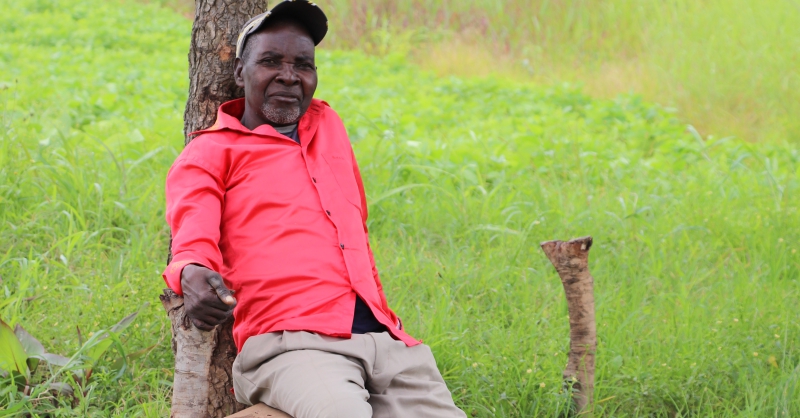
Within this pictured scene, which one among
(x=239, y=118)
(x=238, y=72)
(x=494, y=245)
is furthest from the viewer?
(x=494, y=245)

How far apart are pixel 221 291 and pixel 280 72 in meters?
0.86

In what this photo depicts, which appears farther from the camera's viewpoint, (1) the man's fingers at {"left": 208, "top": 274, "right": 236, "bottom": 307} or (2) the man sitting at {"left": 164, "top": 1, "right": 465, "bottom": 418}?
(2) the man sitting at {"left": 164, "top": 1, "right": 465, "bottom": 418}

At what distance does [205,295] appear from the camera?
1.92 meters

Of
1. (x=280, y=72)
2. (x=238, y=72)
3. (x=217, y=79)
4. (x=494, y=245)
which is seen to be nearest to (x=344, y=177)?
(x=280, y=72)

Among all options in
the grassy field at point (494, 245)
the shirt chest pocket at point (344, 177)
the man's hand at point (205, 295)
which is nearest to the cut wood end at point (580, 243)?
the grassy field at point (494, 245)

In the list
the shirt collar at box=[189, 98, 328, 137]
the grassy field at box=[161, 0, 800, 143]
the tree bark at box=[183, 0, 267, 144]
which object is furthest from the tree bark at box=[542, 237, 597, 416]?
the grassy field at box=[161, 0, 800, 143]

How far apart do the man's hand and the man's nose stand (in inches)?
29.9

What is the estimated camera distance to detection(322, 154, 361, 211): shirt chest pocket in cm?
253

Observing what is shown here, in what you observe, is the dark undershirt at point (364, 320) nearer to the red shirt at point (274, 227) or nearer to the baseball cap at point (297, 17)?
the red shirt at point (274, 227)

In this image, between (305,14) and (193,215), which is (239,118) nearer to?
(305,14)

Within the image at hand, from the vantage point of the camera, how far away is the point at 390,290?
3.46 m

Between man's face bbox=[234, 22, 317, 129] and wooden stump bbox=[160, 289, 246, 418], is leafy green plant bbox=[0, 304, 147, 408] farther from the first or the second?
man's face bbox=[234, 22, 317, 129]

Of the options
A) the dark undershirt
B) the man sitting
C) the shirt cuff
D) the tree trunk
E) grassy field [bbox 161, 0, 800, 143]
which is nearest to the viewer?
the shirt cuff

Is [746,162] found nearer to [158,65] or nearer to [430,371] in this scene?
[430,371]
